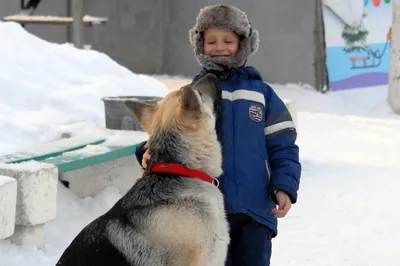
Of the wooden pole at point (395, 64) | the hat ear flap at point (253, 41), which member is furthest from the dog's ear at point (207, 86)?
the wooden pole at point (395, 64)

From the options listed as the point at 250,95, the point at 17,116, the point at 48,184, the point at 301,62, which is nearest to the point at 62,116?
the point at 17,116

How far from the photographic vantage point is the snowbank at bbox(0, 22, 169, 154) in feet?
19.6

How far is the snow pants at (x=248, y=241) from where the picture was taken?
3.08 m

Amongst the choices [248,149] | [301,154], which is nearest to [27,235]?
[248,149]

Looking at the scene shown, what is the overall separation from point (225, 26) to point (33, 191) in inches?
66.5

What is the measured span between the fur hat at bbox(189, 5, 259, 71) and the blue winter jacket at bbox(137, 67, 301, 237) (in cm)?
9

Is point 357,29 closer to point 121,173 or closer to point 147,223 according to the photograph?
point 121,173

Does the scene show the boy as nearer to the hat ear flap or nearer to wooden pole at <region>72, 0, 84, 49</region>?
the hat ear flap

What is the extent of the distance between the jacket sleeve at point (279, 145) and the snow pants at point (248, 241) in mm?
153

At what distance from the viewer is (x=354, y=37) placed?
1332cm

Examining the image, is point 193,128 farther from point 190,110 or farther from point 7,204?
point 7,204

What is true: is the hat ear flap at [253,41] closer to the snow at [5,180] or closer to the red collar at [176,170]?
the red collar at [176,170]

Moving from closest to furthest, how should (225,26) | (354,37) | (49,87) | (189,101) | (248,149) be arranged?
(189,101) < (248,149) < (225,26) < (49,87) < (354,37)

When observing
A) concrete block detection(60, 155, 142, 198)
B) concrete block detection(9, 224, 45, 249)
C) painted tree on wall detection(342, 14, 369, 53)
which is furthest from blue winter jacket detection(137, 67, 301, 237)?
painted tree on wall detection(342, 14, 369, 53)
